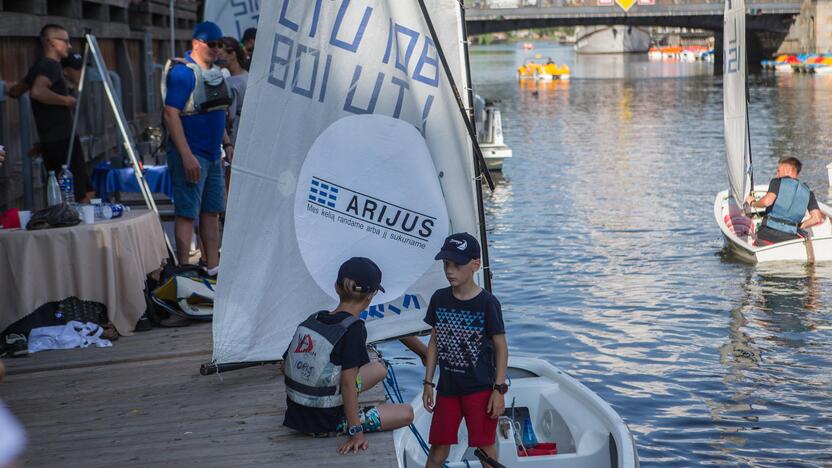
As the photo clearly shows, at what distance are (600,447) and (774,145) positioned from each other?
28863 millimetres

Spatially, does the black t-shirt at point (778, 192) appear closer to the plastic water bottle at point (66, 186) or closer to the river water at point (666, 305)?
the river water at point (666, 305)

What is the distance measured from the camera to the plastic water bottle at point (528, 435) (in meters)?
7.15

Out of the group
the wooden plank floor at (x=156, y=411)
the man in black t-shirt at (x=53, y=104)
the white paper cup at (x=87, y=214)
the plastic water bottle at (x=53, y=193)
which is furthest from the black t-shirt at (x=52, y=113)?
the wooden plank floor at (x=156, y=411)

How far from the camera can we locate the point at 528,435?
24.0ft

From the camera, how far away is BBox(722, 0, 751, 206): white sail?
1712cm

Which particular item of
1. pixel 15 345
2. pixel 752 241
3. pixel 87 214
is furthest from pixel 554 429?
pixel 752 241

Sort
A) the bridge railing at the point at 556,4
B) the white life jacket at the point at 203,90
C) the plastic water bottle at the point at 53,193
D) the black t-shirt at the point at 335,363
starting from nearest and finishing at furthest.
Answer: the black t-shirt at the point at 335,363
the plastic water bottle at the point at 53,193
the white life jacket at the point at 203,90
the bridge railing at the point at 556,4

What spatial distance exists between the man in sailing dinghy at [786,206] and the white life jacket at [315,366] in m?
11.0

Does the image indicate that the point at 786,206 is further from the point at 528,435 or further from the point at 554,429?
the point at 528,435

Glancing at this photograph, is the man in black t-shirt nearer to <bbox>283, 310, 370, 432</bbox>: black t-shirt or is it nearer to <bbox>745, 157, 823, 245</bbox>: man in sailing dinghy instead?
<bbox>283, 310, 370, 432</bbox>: black t-shirt

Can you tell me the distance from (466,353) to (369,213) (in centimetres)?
125

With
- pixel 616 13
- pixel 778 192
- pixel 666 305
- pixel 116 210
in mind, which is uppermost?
pixel 616 13

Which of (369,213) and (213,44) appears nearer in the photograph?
(369,213)

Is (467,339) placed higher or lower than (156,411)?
higher
